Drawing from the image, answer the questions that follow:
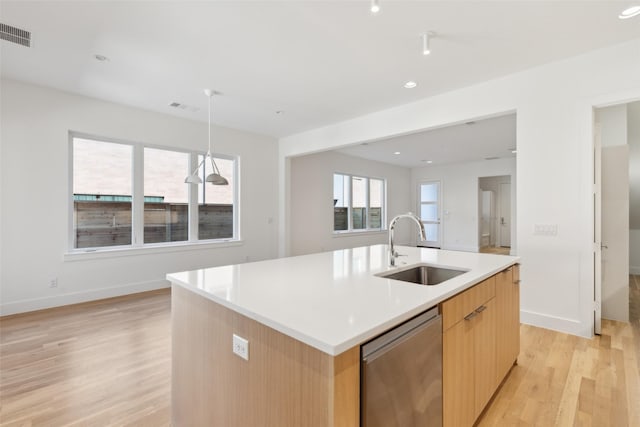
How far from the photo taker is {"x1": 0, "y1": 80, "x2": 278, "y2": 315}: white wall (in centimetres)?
357

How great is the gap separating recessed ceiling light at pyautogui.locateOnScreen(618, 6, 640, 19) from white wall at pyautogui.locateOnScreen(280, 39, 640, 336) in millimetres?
508

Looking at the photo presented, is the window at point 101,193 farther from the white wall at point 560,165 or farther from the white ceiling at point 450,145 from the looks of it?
the white wall at point 560,165

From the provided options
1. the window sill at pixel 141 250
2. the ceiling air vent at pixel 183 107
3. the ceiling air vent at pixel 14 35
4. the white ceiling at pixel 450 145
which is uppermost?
the ceiling air vent at pixel 183 107

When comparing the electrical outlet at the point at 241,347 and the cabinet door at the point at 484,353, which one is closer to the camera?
the electrical outlet at the point at 241,347

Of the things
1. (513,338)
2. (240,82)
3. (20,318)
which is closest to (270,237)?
(240,82)

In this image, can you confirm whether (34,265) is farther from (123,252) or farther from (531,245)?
(531,245)

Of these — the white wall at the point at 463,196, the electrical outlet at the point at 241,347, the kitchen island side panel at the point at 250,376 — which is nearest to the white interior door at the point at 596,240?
the kitchen island side panel at the point at 250,376

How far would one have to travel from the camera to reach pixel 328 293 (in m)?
1.36

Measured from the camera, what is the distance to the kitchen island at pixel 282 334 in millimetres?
908

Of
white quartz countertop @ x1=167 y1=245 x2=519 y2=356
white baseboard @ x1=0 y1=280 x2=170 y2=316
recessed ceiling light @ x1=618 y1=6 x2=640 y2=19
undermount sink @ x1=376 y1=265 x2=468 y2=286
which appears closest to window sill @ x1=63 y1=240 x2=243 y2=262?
white baseboard @ x1=0 y1=280 x2=170 y2=316

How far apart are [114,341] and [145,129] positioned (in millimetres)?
3192

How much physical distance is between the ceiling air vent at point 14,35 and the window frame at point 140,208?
5.27 ft

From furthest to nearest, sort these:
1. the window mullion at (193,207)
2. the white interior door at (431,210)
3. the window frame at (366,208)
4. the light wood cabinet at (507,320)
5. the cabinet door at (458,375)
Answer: the white interior door at (431,210), the window frame at (366,208), the window mullion at (193,207), the light wood cabinet at (507,320), the cabinet door at (458,375)

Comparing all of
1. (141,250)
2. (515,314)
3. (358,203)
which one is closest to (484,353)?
(515,314)
